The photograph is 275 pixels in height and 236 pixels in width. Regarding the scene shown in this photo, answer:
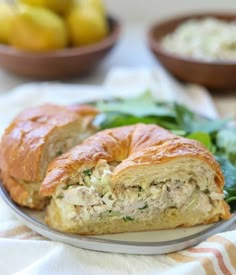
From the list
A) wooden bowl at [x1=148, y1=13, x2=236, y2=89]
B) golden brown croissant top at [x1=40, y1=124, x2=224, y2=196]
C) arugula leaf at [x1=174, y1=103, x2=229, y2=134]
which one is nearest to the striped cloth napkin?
golden brown croissant top at [x1=40, y1=124, x2=224, y2=196]

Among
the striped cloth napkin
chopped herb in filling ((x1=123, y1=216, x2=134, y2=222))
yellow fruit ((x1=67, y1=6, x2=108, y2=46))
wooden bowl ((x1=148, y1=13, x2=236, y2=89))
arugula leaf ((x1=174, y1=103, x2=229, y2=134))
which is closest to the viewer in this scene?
A: the striped cloth napkin

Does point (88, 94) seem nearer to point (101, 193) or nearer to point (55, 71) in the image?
point (55, 71)

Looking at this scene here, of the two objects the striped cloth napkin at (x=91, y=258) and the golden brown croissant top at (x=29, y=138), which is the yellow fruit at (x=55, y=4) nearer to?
the golden brown croissant top at (x=29, y=138)

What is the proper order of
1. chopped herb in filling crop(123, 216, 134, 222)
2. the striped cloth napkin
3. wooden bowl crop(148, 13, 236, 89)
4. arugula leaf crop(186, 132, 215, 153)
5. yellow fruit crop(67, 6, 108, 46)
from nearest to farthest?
the striped cloth napkin → chopped herb in filling crop(123, 216, 134, 222) → arugula leaf crop(186, 132, 215, 153) → wooden bowl crop(148, 13, 236, 89) → yellow fruit crop(67, 6, 108, 46)

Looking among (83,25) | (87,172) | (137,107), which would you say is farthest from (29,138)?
(83,25)

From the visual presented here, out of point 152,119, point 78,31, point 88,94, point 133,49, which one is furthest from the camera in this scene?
point 133,49

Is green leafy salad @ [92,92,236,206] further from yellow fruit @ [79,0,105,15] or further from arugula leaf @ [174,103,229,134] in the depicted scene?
yellow fruit @ [79,0,105,15]

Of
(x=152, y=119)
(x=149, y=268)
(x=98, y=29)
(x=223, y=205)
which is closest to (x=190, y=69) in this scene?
(x=98, y=29)
